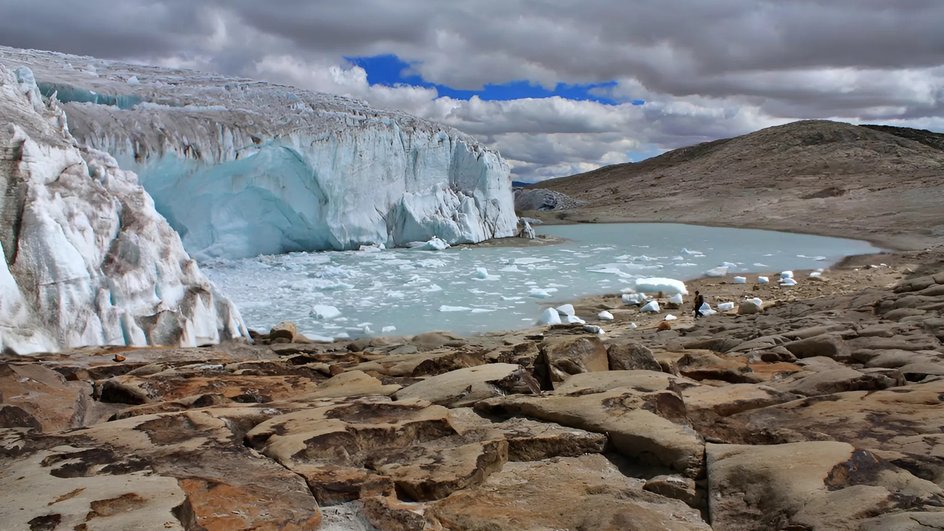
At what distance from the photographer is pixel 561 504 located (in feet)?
8.50

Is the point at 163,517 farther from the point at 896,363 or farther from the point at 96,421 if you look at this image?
the point at 896,363

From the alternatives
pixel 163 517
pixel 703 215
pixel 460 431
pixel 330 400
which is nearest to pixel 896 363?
pixel 460 431

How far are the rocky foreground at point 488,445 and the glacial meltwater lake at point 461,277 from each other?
195 inches

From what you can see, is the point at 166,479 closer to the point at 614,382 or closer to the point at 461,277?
the point at 614,382

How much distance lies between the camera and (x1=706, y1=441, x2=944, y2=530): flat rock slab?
7.42ft

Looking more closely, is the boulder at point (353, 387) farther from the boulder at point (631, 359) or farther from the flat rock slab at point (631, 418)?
the boulder at point (631, 359)

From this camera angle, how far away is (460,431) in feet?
11.0

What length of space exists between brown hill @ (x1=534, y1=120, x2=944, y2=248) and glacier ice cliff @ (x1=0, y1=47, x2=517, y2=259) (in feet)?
44.2

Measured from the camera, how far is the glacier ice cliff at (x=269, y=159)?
13.5 metres

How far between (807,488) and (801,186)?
4000cm

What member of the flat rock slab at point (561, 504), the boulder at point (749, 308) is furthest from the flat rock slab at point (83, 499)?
the boulder at point (749, 308)

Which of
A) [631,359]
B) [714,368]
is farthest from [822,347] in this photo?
[631,359]

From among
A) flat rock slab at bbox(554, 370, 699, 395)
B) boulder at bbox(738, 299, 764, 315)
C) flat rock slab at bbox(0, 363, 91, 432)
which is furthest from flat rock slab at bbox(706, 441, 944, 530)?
boulder at bbox(738, 299, 764, 315)

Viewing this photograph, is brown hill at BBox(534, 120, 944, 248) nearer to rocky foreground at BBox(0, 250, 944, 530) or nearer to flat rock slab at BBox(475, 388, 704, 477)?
rocky foreground at BBox(0, 250, 944, 530)
